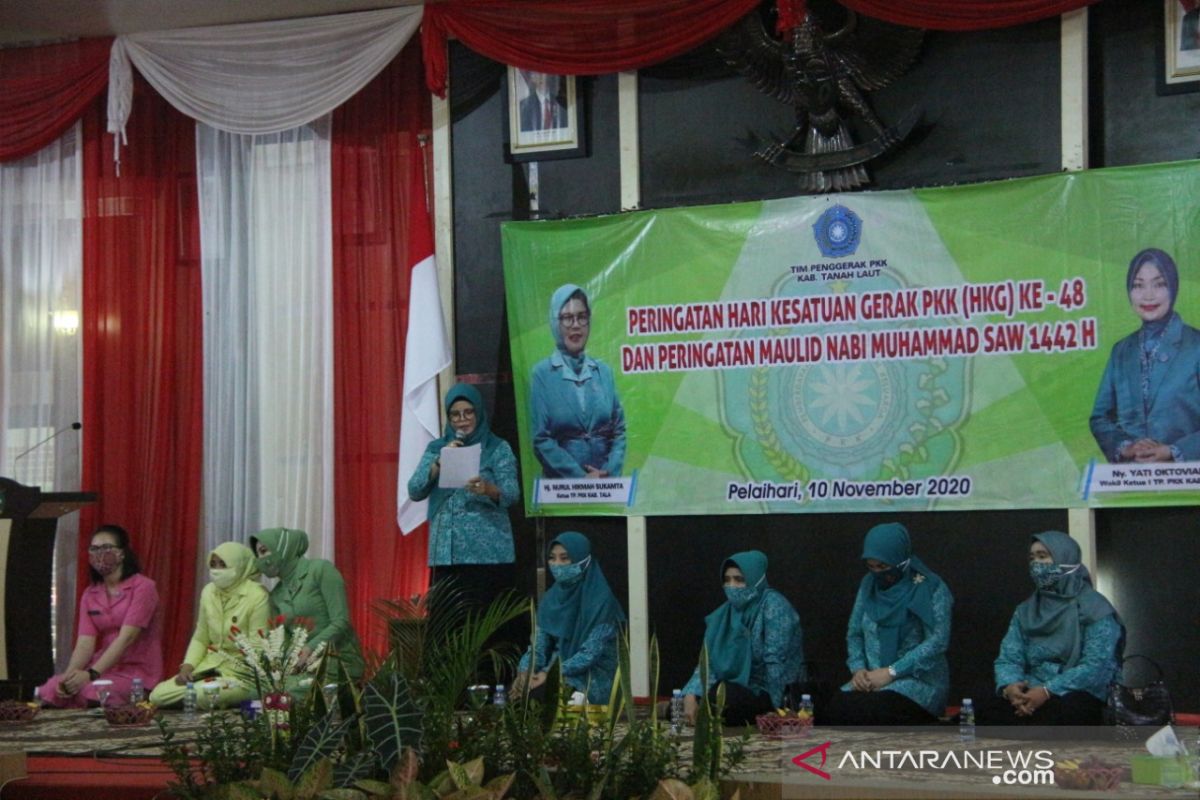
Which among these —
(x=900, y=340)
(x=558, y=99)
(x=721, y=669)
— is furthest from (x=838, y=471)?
(x=558, y=99)

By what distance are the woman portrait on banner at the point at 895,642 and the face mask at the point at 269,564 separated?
228 cm

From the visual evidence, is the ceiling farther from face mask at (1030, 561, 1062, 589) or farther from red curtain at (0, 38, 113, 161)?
face mask at (1030, 561, 1062, 589)

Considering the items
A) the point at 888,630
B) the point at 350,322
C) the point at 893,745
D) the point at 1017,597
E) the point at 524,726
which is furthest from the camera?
the point at 350,322

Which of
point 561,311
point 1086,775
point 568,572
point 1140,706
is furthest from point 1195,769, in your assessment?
point 561,311

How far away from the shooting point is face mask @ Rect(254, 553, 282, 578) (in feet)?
19.9

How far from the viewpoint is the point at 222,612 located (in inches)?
238

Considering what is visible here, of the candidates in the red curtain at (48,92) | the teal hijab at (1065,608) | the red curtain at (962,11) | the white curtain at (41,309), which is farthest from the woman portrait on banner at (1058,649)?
the red curtain at (48,92)

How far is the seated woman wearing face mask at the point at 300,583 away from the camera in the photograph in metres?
6.00

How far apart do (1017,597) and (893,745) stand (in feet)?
6.93

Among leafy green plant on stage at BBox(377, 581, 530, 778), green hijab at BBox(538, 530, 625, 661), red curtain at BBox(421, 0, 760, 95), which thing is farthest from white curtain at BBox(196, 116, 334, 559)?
leafy green plant on stage at BBox(377, 581, 530, 778)

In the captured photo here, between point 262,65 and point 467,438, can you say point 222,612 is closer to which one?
point 467,438

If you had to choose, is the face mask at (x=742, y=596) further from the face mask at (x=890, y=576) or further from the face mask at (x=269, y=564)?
the face mask at (x=269, y=564)

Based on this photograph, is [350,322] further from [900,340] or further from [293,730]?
[293,730]

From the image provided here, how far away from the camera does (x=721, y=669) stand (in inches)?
211
